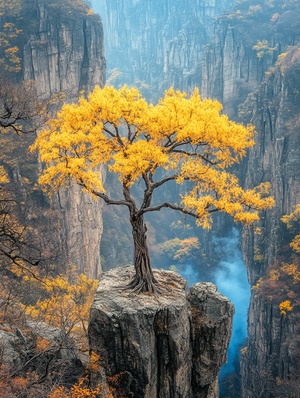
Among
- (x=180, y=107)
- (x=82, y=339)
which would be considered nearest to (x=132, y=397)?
(x=82, y=339)

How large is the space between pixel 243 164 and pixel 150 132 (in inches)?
1854

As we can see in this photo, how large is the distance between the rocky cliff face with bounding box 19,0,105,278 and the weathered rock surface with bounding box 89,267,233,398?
72.0 feet

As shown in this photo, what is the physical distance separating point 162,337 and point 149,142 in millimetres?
6092

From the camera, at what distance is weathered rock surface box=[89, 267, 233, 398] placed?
12406 mm

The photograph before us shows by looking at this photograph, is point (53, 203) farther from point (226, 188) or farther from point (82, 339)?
point (226, 188)

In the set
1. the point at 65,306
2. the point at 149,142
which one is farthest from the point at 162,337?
the point at 65,306

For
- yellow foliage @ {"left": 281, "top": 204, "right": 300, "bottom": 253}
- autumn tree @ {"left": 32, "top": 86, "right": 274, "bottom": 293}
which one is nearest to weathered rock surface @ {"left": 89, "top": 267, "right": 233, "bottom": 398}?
autumn tree @ {"left": 32, "top": 86, "right": 274, "bottom": 293}

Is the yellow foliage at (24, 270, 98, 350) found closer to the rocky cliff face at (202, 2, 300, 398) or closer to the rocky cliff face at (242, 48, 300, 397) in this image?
the rocky cliff face at (202, 2, 300, 398)

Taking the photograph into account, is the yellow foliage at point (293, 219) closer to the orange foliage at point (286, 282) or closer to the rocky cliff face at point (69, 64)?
the orange foliage at point (286, 282)

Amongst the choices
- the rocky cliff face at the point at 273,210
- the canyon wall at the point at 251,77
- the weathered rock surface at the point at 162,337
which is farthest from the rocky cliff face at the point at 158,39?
the weathered rock surface at the point at 162,337

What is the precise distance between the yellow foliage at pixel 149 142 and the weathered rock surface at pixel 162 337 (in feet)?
10.0

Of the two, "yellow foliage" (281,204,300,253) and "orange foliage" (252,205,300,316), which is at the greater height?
"yellow foliage" (281,204,300,253)

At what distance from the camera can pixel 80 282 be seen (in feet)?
102

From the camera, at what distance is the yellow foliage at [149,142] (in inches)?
476
